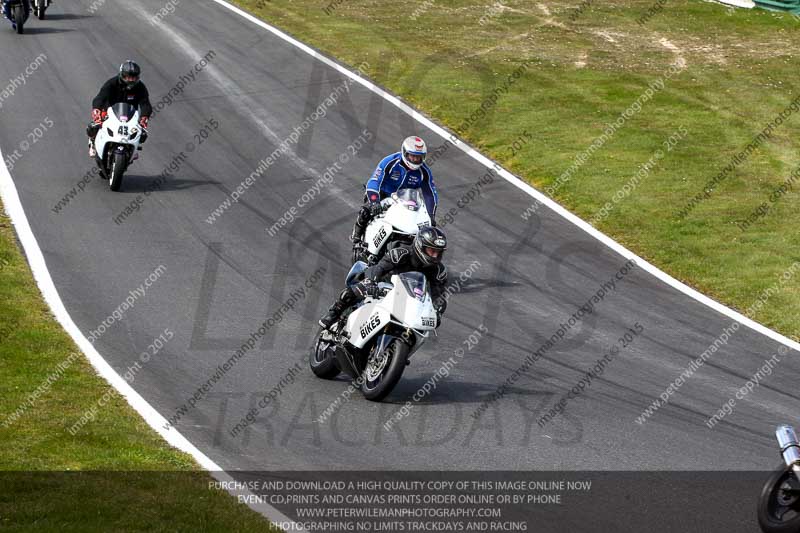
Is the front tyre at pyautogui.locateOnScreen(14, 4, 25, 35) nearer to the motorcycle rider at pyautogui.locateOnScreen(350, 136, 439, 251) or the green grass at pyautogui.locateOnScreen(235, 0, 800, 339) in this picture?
the green grass at pyautogui.locateOnScreen(235, 0, 800, 339)

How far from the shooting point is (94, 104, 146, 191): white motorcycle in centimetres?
2102

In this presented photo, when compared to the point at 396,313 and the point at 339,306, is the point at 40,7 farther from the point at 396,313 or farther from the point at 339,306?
the point at 396,313

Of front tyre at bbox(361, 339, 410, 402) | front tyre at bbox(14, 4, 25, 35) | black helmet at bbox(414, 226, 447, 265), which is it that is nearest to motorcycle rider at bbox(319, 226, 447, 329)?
black helmet at bbox(414, 226, 447, 265)

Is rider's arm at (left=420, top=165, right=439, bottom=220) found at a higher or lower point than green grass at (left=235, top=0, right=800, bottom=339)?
higher

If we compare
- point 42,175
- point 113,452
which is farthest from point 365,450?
point 42,175

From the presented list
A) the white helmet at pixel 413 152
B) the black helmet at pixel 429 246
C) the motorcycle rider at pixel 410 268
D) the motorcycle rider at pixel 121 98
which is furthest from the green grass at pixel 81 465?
the motorcycle rider at pixel 121 98

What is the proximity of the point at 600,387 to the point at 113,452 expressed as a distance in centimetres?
621

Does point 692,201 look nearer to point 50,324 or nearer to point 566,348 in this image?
point 566,348

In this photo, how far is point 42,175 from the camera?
21828 mm

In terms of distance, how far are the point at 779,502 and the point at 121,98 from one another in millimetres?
15692

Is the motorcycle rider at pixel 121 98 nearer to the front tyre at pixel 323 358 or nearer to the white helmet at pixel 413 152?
the white helmet at pixel 413 152

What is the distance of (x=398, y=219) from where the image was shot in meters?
15.9

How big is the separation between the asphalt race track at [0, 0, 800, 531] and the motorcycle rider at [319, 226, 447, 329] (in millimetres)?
1059

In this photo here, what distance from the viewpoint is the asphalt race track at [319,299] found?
1184 centimetres
